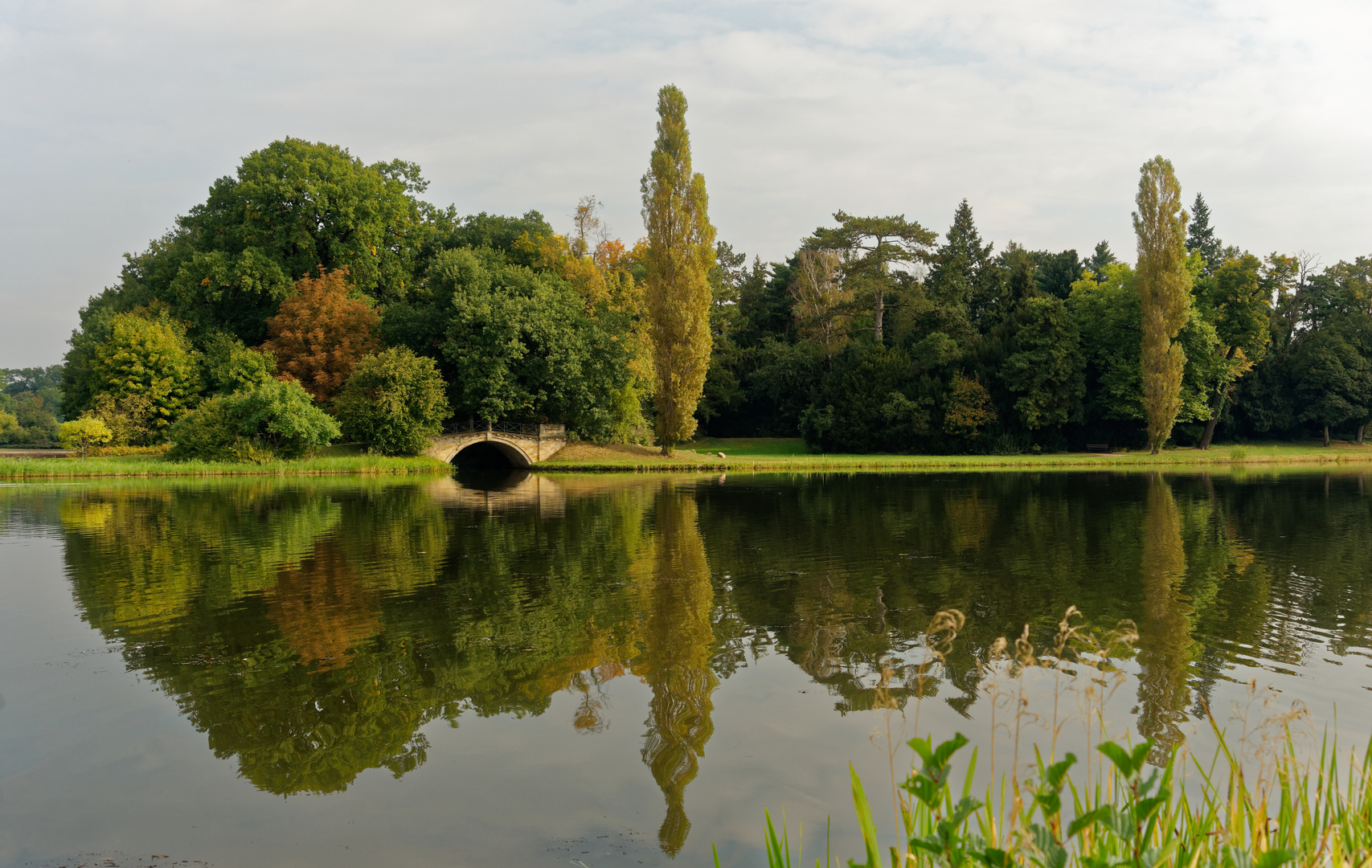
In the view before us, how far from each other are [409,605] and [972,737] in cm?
706

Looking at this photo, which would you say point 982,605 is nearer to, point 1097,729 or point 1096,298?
point 1097,729

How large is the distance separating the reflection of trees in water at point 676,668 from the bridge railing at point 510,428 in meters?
33.1

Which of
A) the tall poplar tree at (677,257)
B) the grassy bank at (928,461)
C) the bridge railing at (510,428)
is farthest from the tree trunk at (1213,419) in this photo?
the bridge railing at (510,428)

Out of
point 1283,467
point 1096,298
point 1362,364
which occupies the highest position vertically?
point 1096,298

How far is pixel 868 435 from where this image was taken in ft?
197

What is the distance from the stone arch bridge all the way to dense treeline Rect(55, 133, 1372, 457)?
3.64ft

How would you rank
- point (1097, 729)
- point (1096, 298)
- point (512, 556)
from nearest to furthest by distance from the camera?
1. point (1097, 729)
2. point (512, 556)
3. point (1096, 298)

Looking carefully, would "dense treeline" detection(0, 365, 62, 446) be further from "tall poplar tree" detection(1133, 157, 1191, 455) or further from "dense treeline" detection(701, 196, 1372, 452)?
"tall poplar tree" detection(1133, 157, 1191, 455)

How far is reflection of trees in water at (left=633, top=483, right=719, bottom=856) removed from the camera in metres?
5.79

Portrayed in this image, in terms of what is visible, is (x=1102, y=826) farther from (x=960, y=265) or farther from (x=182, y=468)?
(x=960, y=265)

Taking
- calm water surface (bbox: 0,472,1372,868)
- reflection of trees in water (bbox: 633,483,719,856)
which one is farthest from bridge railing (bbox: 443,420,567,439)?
reflection of trees in water (bbox: 633,483,719,856)

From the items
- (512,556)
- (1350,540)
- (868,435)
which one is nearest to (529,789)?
(512,556)

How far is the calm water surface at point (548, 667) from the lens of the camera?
205 inches

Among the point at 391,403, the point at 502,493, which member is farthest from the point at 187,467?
the point at 502,493
